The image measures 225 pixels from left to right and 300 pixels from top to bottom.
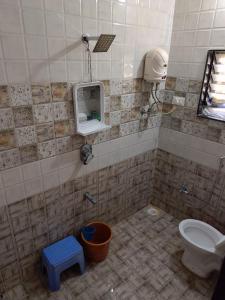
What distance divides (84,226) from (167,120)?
1.27 m

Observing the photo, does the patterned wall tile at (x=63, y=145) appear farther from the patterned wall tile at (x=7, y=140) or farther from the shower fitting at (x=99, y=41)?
the shower fitting at (x=99, y=41)

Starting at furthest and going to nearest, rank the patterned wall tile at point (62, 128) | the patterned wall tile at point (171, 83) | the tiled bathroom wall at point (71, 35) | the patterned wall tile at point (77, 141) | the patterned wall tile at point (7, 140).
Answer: the patterned wall tile at point (171, 83) < the patterned wall tile at point (77, 141) < the patterned wall tile at point (62, 128) < the patterned wall tile at point (7, 140) < the tiled bathroom wall at point (71, 35)

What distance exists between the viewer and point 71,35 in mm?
1309

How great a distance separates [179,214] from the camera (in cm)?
228

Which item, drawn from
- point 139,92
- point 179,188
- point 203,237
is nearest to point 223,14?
point 139,92

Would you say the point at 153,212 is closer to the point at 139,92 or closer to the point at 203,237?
the point at 203,237

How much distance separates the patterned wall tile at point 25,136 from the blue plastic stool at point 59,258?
824 mm

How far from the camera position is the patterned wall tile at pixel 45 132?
1354mm

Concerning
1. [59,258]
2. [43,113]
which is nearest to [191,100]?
[43,113]

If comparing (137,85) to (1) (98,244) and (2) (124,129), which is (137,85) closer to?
(2) (124,129)

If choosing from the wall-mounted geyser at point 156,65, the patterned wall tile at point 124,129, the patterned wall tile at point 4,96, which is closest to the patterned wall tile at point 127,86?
the wall-mounted geyser at point 156,65

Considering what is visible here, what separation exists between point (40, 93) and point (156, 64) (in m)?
0.94

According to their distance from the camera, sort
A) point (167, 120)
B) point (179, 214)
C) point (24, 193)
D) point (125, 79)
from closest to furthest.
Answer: point (24, 193)
point (125, 79)
point (167, 120)
point (179, 214)

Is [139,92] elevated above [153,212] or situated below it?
above
